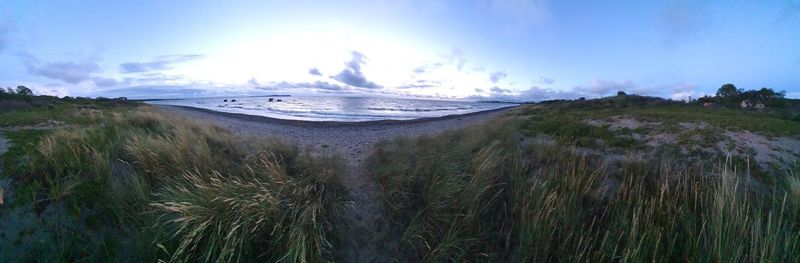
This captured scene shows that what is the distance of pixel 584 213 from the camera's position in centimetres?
378

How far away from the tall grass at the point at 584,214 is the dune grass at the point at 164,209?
1406 millimetres

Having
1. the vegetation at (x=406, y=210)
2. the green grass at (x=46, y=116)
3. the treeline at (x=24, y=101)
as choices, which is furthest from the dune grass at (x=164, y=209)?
the treeline at (x=24, y=101)

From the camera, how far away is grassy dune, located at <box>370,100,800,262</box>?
276 centimetres

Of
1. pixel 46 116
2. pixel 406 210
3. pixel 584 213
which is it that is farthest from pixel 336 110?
pixel 584 213

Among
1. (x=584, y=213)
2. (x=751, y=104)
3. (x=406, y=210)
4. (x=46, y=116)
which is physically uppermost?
(x=751, y=104)

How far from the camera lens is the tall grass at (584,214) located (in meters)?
2.76

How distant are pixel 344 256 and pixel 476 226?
6.01 ft

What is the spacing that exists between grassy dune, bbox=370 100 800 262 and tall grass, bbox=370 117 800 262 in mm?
15

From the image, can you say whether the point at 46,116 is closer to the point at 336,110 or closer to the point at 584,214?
the point at 584,214

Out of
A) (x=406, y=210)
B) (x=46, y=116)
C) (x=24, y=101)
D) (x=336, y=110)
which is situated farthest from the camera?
(x=336, y=110)

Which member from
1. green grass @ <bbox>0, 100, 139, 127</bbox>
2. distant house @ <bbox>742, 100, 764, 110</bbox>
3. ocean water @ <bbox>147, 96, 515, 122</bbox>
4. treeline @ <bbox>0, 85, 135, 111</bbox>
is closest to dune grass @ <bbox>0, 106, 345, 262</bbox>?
green grass @ <bbox>0, 100, 139, 127</bbox>

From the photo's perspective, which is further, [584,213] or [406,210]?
[406,210]

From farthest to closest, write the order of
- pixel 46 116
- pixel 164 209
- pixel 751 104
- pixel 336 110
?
pixel 336 110
pixel 751 104
pixel 46 116
pixel 164 209

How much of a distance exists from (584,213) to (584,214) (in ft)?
0.14
